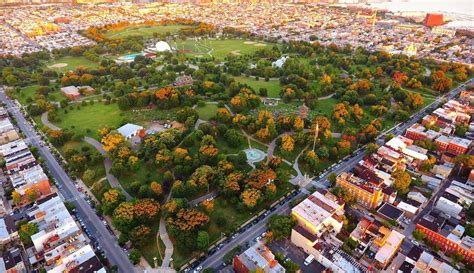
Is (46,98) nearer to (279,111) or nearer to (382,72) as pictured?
(279,111)

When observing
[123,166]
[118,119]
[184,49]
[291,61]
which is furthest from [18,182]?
[184,49]

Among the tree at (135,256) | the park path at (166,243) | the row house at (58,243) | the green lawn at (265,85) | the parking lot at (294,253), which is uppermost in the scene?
the green lawn at (265,85)

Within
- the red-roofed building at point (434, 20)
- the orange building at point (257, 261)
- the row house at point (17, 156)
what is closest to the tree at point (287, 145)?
the orange building at point (257, 261)

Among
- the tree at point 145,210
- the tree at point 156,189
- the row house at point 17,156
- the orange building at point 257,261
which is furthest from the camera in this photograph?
the row house at point 17,156

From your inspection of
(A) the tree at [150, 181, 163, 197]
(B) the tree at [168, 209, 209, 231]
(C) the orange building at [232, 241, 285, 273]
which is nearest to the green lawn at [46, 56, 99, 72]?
(A) the tree at [150, 181, 163, 197]

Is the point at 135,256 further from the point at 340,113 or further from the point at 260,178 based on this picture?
the point at 340,113

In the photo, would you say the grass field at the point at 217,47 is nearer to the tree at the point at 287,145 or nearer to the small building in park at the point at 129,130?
the small building in park at the point at 129,130
